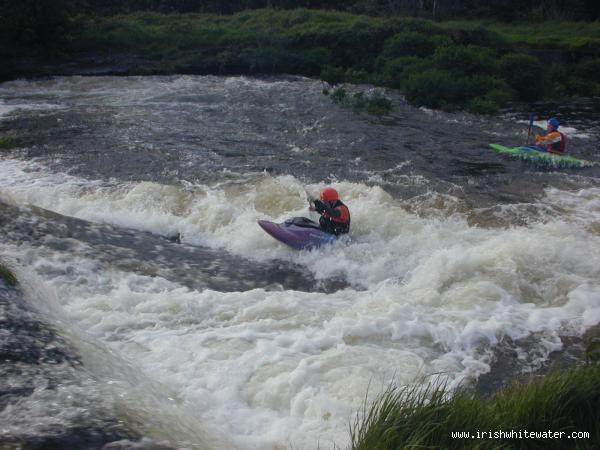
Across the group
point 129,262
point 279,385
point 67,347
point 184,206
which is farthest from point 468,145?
point 67,347

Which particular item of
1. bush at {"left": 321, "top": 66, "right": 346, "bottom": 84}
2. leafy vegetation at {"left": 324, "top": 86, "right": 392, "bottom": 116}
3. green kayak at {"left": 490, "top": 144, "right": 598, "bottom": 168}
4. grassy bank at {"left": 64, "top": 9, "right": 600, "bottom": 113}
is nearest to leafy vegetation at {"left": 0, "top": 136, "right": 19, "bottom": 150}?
leafy vegetation at {"left": 324, "top": 86, "right": 392, "bottom": 116}

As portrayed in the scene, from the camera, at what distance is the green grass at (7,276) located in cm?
613

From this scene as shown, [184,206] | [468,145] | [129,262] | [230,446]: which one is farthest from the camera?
[468,145]

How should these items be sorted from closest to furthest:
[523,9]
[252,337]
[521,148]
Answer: [252,337] < [521,148] < [523,9]

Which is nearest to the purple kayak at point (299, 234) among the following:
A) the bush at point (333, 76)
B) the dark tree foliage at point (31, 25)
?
the bush at point (333, 76)

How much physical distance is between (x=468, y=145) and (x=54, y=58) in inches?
736

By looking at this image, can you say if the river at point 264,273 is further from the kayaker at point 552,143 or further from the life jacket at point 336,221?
the kayaker at point 552,143

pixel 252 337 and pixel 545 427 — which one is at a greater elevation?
pixel 545 427

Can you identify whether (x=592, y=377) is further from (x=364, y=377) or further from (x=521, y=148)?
(x=521, y=148)

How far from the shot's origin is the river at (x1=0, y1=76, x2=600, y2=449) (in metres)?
5.02

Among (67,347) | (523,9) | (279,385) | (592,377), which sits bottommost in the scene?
(279,385)

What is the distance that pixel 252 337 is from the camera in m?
6.29

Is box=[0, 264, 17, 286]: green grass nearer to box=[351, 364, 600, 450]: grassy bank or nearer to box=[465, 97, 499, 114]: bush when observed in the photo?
box=[351, 364, 600, 450]: grassy bank

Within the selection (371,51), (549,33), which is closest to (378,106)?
(371,51)
